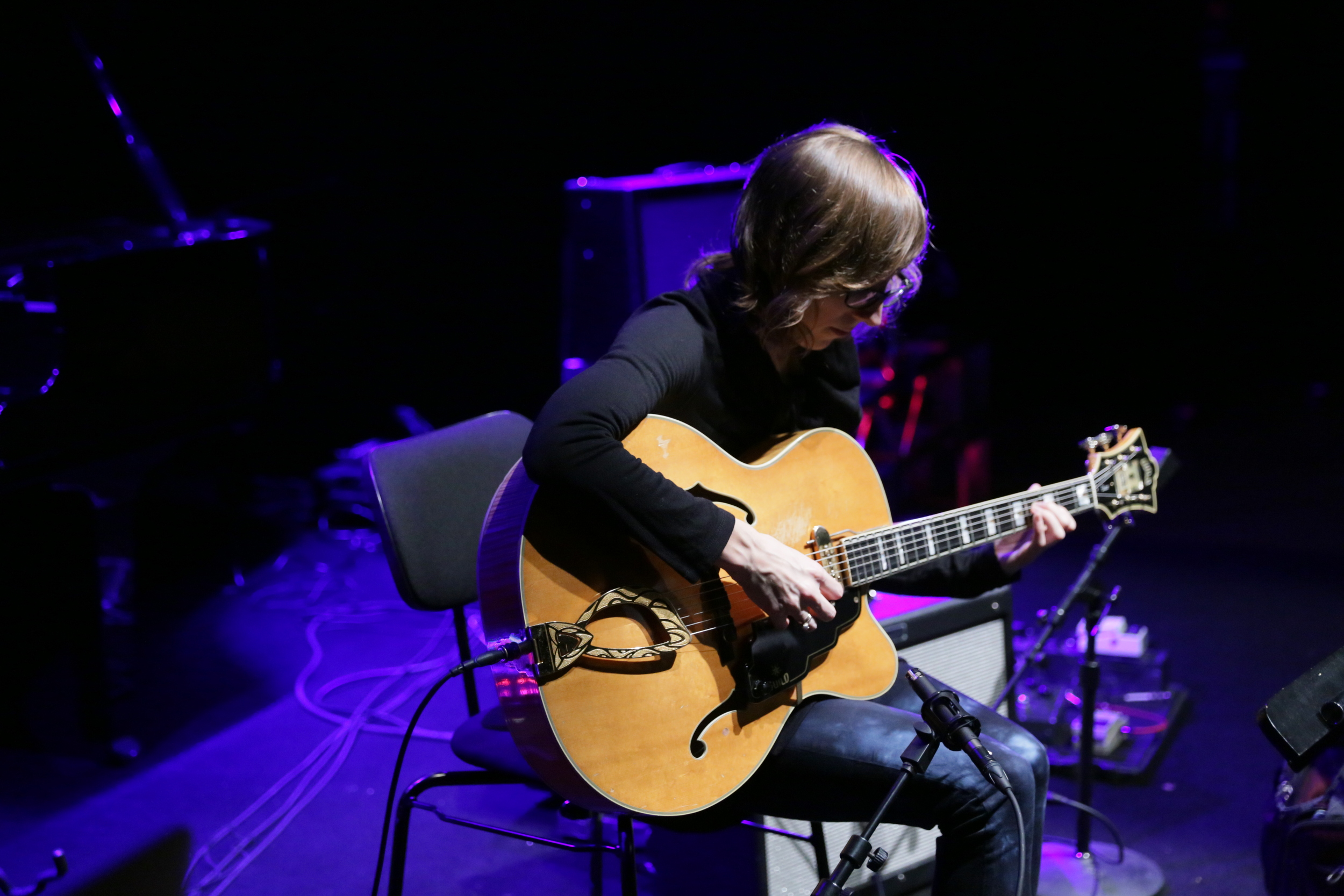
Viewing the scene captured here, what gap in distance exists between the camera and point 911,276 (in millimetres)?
2100

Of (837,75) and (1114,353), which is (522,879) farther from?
(1114,353)

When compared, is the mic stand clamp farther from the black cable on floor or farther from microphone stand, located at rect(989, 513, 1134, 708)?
the black cable on floor

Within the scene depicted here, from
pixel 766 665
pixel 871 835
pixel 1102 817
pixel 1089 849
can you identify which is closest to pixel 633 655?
pixel 766 665

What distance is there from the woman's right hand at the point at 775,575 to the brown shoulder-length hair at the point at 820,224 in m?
0.40

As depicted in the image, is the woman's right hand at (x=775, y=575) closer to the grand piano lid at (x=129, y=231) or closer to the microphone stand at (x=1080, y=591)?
the microphone stand at (x=1080, y=591)

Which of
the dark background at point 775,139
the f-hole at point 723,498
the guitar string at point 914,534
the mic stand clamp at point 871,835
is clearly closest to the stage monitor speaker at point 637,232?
the guitar string at point 914,534

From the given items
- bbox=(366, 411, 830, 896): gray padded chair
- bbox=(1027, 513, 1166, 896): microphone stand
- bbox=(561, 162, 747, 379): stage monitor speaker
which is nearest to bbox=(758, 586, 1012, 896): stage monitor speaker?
bbox=(1027, 513, 1166, 896): microphone stand

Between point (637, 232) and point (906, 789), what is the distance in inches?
88.9

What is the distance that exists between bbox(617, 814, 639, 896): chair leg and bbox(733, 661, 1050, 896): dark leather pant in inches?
8.9

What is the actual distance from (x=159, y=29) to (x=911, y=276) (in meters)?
4.36

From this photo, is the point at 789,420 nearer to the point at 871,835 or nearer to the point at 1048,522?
the point at 1048,522

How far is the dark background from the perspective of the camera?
550cm

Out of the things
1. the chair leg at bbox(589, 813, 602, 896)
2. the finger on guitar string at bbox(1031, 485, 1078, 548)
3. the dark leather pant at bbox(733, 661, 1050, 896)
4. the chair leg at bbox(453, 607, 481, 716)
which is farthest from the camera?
the chair leg at bbox(589, 813, 602, 896)

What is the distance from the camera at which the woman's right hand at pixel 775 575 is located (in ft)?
5.97
